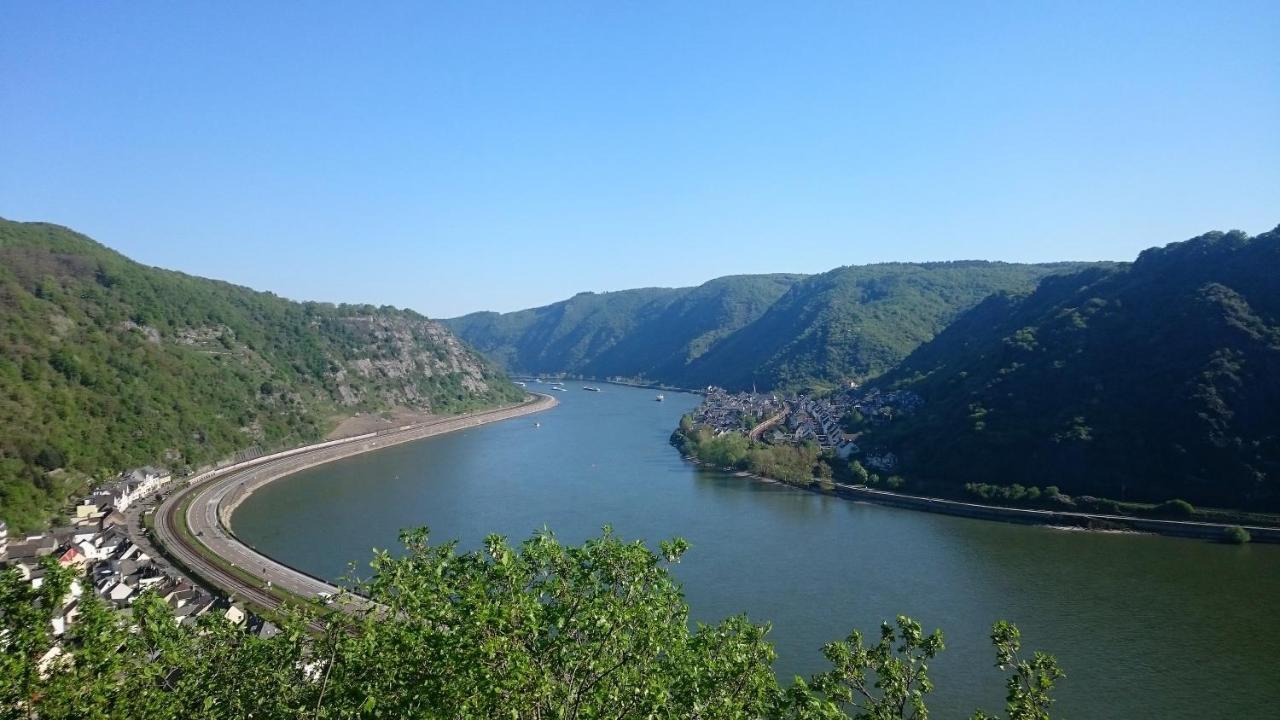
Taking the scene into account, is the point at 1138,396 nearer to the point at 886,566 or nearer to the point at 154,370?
the point at 886,566

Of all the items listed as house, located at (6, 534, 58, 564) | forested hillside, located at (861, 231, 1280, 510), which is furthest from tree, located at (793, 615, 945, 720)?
forested hillside, located at (861, 231, 1280, 510)

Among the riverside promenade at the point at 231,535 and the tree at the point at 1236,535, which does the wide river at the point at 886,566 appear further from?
the riverside promenade at the point at 231,535

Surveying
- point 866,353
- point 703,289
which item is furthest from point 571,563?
point 703,289

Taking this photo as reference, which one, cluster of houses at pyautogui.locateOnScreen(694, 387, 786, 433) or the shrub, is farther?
cluster of houses at pyautogui.locateOnScreen(694, 387, 786, 433)

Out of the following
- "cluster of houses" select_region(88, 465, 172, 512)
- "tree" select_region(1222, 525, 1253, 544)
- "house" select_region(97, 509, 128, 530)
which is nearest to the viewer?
"tree" select_region(1222, 525, 1253, 544)

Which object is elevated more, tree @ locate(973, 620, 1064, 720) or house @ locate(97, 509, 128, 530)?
tree @ locate(973, 620, 1064, 720)

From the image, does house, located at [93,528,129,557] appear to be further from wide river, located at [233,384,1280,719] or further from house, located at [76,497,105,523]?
wide river, located at [233,384,1280,719]

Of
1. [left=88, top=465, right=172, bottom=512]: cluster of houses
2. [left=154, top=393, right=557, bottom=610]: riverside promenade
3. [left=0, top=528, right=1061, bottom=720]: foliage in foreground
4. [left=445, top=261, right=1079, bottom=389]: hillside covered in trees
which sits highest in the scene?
[left=445, top=261, right=1079, bottom=389]: hillside covered in trees

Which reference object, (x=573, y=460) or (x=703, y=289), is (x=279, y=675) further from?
(x=703, y=289)
